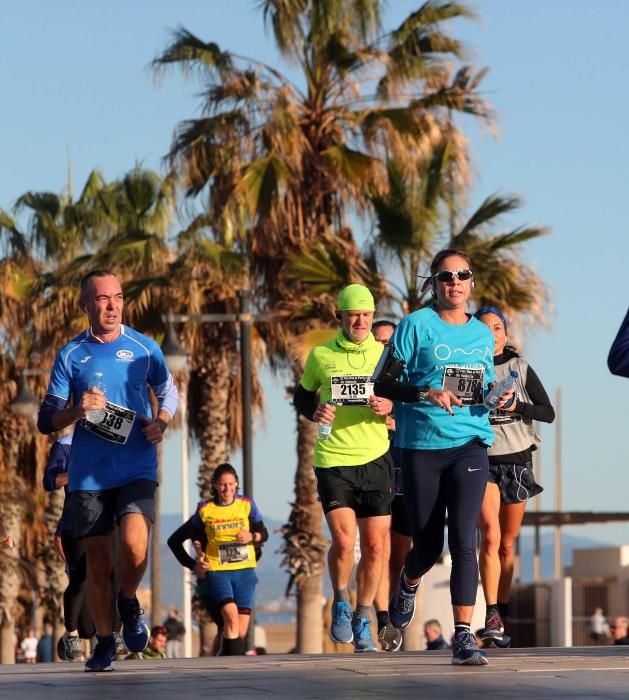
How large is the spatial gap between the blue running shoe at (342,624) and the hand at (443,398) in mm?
2881

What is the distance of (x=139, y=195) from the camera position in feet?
120

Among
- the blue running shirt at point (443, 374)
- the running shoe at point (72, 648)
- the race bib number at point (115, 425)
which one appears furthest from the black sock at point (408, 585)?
the running shoe at point (72, 648)

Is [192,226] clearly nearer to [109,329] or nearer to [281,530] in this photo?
[281,530]

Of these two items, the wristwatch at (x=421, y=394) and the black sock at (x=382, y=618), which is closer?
the wristwatch at (x=421, y=394)

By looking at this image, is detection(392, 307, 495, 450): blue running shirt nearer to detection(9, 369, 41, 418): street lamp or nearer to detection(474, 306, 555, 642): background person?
detection(474, 306, 555, 642): background person

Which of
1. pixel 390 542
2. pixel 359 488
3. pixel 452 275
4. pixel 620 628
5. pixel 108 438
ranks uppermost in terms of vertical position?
Result: pixel 452 275

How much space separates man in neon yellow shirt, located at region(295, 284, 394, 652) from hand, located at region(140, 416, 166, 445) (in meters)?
1.98

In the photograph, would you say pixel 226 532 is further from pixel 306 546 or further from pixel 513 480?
pixel 306 546

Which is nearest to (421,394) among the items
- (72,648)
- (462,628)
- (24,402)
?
(462,628)

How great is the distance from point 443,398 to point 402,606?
1.85 m

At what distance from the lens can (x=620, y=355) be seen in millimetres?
6812

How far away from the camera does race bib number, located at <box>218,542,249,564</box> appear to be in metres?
14.5

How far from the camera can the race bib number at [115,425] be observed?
9250mm

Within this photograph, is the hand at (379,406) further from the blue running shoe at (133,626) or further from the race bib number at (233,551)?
the race bib number at (233,551)
